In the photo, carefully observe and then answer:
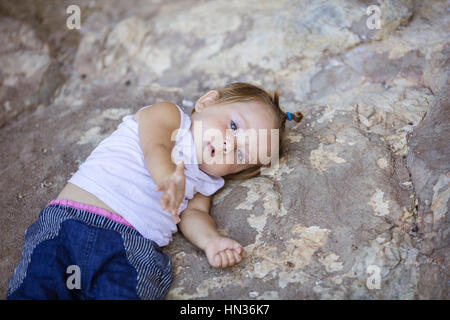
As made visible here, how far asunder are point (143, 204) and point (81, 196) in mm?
270

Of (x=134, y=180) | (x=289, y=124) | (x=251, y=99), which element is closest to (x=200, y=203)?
(x=134, y=180)

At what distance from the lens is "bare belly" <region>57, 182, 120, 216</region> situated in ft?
6.04

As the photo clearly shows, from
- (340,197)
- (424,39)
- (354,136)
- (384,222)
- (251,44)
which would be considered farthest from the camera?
(251,44)

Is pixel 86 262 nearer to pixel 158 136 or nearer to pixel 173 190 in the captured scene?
pixel 173 190

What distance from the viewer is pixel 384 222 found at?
180 cm

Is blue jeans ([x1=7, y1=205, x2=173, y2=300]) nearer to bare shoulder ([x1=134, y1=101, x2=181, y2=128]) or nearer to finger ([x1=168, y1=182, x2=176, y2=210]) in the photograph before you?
finger ([x1=168, y1=182, x2=176, y2=210])

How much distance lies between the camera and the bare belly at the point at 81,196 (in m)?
1.84

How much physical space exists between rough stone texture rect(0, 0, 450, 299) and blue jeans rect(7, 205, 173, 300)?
13 cm

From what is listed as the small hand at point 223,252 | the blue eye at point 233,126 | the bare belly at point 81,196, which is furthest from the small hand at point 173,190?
the blue eye at point 233,126

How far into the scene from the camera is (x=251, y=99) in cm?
211

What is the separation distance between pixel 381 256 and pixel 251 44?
1.72m
